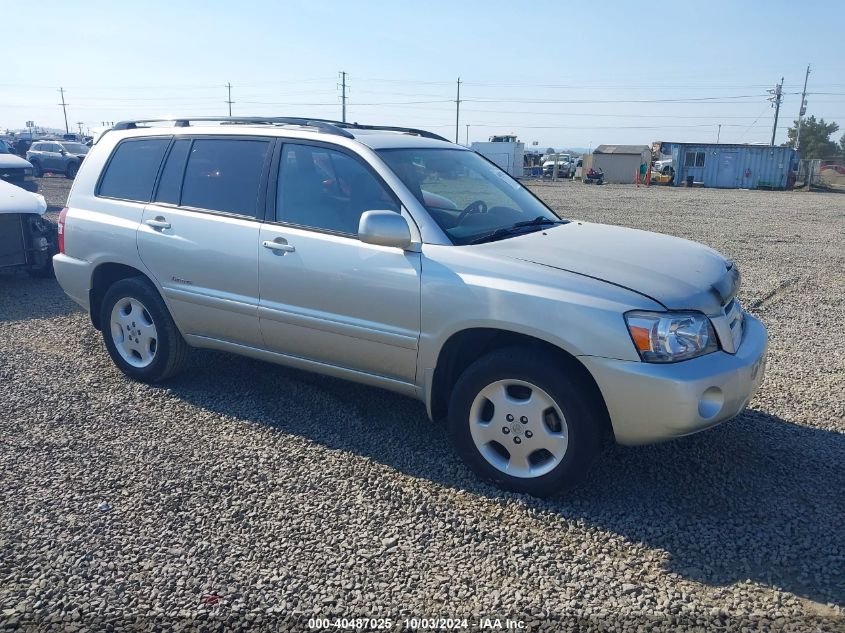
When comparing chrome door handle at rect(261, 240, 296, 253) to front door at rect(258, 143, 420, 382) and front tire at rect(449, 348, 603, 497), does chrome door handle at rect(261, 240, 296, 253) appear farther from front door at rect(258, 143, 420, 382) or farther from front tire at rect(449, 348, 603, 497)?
front tire at rect(449, 348, 603, 497)

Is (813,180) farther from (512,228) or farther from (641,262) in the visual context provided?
(641,262)

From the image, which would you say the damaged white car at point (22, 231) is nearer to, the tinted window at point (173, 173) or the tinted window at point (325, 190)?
the tinted window at point (173, 173)

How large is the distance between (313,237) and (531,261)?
1.34m

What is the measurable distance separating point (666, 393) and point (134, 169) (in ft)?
13.2

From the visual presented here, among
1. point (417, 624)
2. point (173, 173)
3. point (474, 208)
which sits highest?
point (173, 173)

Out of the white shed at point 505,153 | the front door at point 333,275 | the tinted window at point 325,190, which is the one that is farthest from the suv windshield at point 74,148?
the front door at point 333,275

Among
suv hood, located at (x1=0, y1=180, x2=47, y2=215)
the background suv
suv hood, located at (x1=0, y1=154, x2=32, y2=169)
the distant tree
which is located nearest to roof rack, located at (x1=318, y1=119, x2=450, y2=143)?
suv hood, located at (x1=0, y1=180, x2=47, y2=215)

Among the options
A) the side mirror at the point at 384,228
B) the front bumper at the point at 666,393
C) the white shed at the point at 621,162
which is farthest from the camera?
the white shed at the point at 621,162

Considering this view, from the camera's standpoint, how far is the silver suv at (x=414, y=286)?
11.0 ft

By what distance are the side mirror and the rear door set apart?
38.1 inches

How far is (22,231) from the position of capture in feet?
27.4

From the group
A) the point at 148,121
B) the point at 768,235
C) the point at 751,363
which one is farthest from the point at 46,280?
the point at 768,235

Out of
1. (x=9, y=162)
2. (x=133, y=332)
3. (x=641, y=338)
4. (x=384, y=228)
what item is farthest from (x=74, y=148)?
(x=641, y=338)

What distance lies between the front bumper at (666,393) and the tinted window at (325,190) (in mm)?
1548
